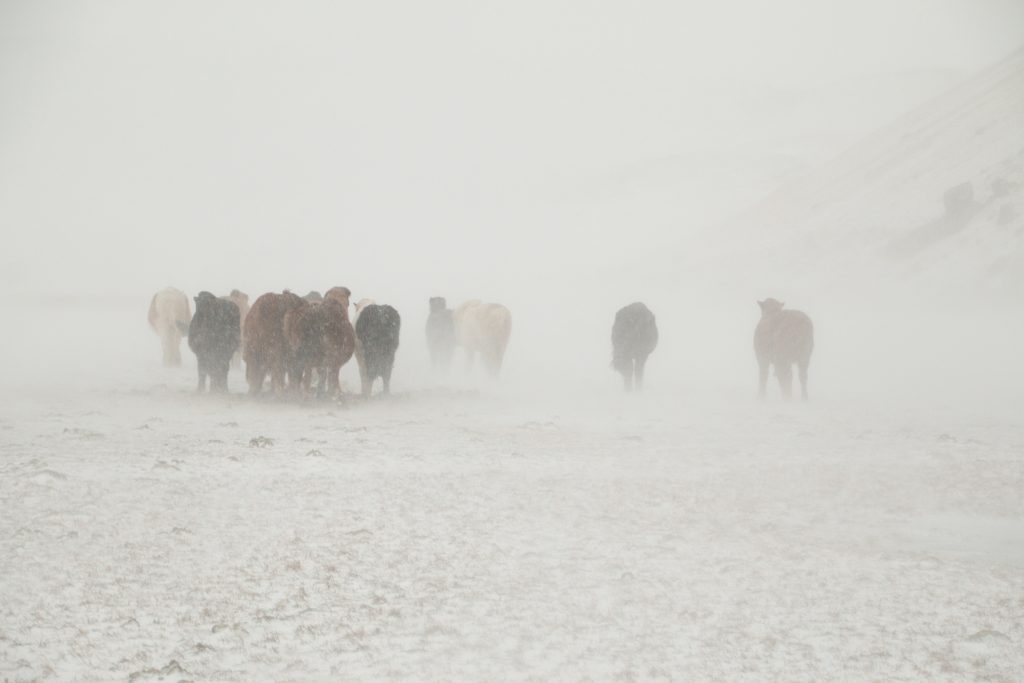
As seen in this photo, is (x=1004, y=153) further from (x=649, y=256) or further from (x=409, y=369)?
(x=409, y=369)

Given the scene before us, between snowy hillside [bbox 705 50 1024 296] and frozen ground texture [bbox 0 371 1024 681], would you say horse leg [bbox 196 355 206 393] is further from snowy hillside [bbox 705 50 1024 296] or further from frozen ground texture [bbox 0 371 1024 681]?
snowy hillside [bbox 705 50 1024 296]

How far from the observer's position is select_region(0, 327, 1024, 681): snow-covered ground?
197 inches

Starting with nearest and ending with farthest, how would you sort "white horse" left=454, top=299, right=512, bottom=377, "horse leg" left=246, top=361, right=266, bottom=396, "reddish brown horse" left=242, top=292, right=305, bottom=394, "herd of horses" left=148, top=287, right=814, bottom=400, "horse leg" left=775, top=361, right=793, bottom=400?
"herd of horses" left=148, top=287, right=814, bottom=400 → "reddish brown horse" left=242, top=292, right=305, bottom=394 → "horse leg" left=246, top=361, right=266, bottom=396 → "horse leg" left=775, top=361, right=793, bottom=400 → "white horse" left=454, top=299, right=512, bottom=377

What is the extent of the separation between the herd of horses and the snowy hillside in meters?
26.7

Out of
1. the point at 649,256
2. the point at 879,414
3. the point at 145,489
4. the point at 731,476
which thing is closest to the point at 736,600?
the point at 731,476

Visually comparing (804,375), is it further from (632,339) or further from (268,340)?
(268,340)

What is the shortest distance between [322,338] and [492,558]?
767 centimetres

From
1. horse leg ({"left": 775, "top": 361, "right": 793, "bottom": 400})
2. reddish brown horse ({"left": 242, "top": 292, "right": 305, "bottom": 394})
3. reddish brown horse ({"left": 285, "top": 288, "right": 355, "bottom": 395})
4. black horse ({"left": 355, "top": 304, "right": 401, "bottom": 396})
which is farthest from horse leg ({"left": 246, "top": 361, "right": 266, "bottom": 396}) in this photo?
horse leg ({"left": 775, "top": 361, "right": 793, "bottom": 400})

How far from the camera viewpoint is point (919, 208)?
4981 cm

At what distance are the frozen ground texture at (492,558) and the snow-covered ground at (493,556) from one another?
0.08ft

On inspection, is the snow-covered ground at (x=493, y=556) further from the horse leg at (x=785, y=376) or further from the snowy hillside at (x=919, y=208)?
the snowy hillside at (x=919, y=208)

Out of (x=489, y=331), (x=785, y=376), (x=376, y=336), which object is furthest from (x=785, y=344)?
(x=376, y=336)

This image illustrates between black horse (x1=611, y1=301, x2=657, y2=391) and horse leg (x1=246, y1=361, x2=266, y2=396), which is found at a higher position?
black horse (x1=611, y1=301, x2=657, y2=391)

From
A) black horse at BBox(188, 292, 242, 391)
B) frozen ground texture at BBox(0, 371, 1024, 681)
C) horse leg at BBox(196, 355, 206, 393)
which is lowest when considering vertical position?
frozen ground texture at BBox(0, 371, 1024, 681)
